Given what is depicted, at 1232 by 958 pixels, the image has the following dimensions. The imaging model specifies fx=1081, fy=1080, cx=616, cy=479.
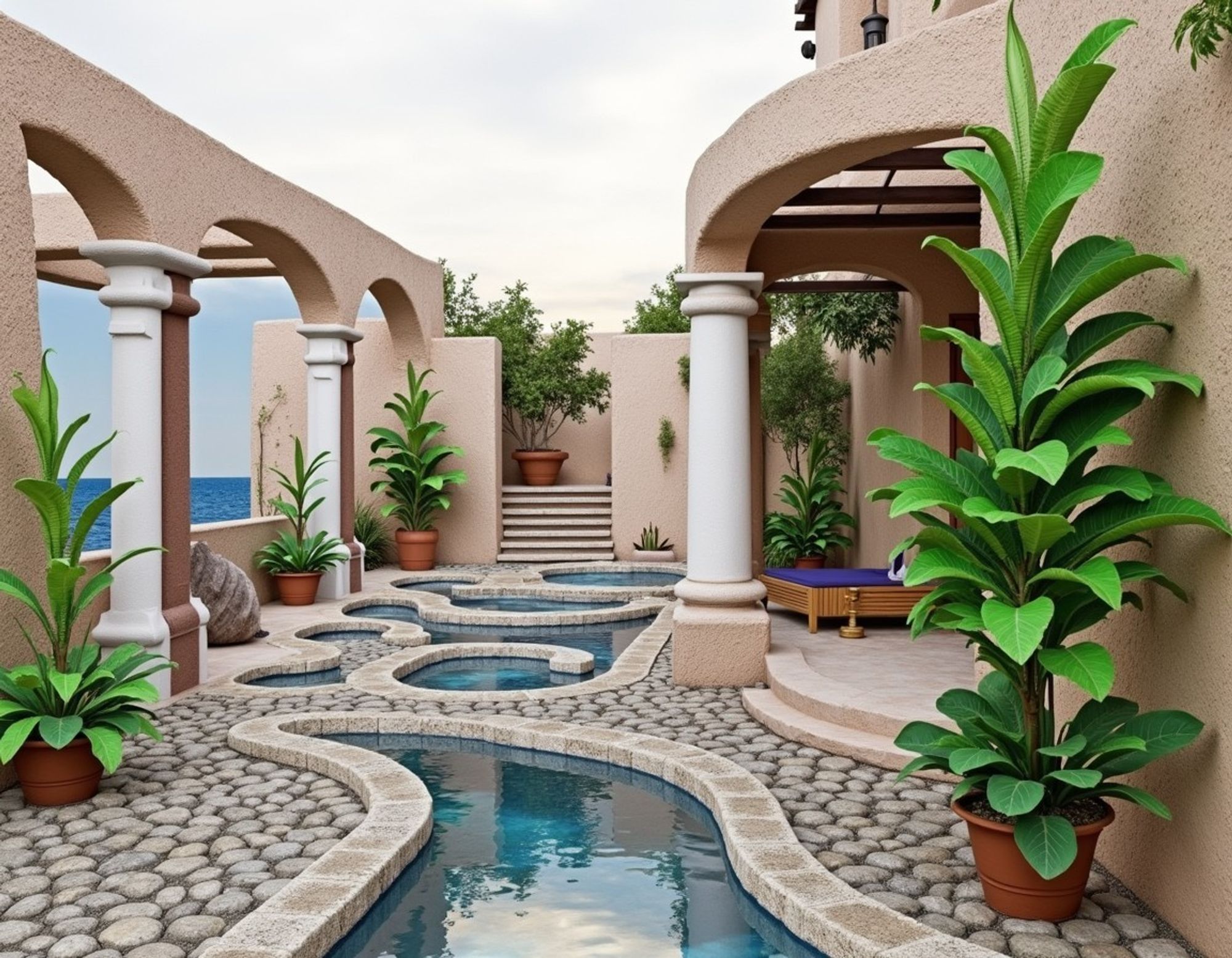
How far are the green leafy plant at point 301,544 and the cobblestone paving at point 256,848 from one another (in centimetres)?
508

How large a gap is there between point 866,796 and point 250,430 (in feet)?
43.4

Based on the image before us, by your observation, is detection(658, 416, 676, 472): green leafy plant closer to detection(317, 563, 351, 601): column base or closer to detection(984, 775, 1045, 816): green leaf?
Result: detection(317, 563, 351, 601): column base

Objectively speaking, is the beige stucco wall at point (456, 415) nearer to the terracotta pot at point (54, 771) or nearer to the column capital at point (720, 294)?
the column capital at point (720, 294)

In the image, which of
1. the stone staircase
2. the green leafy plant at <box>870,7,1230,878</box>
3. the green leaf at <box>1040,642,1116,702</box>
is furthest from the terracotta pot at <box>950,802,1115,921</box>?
the stone staircase

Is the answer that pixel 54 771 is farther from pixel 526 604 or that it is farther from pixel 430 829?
pixel 526 604

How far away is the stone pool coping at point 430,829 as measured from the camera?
11.6 ft

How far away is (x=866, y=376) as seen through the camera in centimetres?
1282

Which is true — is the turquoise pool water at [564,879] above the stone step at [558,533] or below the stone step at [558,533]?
below

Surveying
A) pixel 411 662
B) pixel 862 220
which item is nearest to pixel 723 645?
pixel 411 662

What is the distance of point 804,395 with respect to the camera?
13.6 metres

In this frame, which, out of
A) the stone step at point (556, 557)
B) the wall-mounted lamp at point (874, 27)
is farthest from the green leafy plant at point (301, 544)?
the wall-mounted lamp at point (874, 27)

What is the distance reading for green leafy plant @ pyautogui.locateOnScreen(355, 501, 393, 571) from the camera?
15.1 m

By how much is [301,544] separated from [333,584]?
0.67 m

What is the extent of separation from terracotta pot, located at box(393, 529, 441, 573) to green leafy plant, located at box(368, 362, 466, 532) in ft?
0.65
